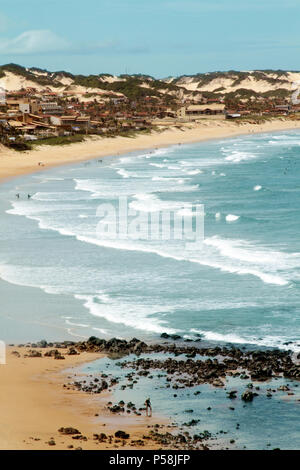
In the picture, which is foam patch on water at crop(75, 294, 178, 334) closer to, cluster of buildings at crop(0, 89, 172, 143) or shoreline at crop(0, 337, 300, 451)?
shoreline at crop(0, 337, 300, 451)

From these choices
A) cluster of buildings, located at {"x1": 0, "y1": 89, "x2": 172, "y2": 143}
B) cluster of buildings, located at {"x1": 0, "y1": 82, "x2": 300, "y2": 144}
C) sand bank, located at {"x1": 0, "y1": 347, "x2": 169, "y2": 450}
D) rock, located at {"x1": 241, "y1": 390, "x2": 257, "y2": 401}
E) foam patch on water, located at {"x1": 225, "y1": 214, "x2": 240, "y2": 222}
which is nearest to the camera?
sand bank, located at {"x1": 0, "y1": 347, "x2": 169, "y2": 450}

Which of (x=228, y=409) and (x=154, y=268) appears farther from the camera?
(x=154, y=268)

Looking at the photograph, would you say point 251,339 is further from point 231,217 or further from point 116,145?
point 116,145

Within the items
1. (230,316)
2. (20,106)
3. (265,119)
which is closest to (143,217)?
(230,316)

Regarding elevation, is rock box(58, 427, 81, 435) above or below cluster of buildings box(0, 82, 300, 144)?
below

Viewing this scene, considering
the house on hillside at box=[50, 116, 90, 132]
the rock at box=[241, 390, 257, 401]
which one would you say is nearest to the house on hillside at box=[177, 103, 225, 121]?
the house on hillside at box=[50, 116, 90, 132]

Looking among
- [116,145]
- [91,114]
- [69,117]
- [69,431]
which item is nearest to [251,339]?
[69,431]
